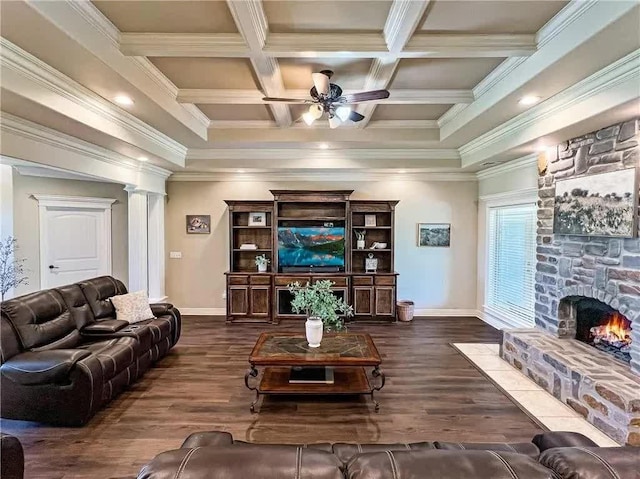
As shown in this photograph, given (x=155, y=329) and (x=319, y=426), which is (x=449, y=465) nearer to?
(x=319, y=426)

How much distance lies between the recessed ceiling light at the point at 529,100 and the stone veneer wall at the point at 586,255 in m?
0.71

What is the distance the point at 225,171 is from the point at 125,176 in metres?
1.82

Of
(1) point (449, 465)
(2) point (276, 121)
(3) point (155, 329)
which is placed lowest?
(3) point (155, 329)

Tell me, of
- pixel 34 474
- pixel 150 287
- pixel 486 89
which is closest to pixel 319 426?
pixel 34 474

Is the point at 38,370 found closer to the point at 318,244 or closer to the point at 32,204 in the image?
the point at 32,204

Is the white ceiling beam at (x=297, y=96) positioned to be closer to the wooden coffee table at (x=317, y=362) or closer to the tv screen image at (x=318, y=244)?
the wooden coffee table at (x=317, y=362)

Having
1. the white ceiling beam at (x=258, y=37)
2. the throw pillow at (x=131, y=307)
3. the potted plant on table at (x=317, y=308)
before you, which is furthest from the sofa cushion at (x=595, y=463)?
the throw pillow at (x=131, y=307)

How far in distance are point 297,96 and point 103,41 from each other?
200cm

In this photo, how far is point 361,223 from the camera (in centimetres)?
708

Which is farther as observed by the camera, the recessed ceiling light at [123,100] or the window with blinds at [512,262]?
the window with blinds at [512,262]

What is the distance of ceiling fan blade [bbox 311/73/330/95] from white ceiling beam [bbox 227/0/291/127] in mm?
427

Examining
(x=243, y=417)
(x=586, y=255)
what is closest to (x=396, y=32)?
(x=586, y=255)

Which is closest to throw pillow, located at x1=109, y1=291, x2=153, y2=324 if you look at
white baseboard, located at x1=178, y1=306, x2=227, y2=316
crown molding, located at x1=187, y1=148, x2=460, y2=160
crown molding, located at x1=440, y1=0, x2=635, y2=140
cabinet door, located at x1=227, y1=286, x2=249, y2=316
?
cabinet door, located at x1=227, y1=286, x2=249, y2=316

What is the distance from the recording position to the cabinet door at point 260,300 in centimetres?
663
